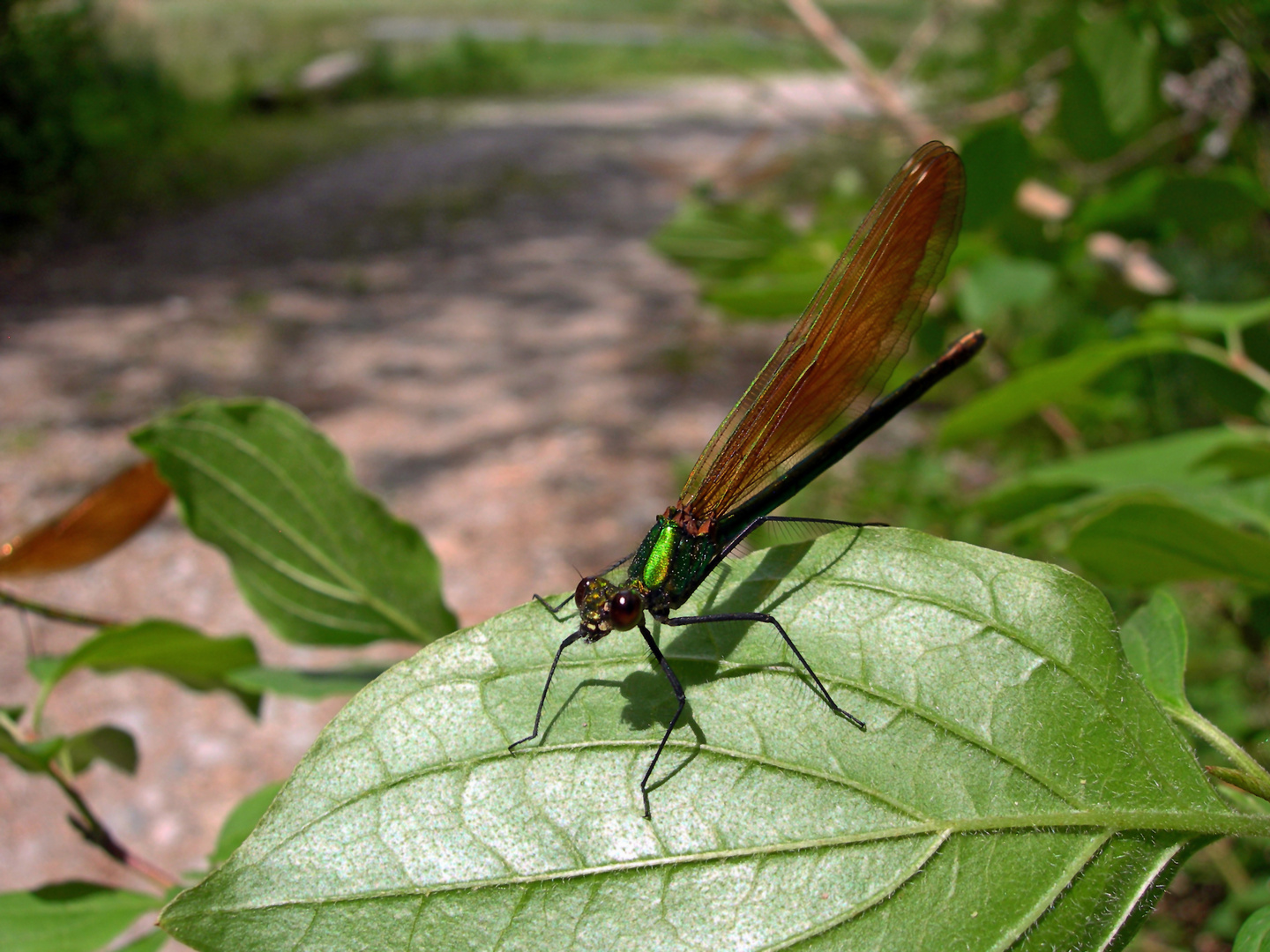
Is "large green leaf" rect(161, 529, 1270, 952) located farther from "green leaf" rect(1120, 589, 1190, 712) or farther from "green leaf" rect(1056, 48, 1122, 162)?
"green leaf" rect(1056, 48, 1122, 162)

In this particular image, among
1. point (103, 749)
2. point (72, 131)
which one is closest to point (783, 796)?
point (103, 749)

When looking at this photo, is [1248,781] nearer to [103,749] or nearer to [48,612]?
[48,612]

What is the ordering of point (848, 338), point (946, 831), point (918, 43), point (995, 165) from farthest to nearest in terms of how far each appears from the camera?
1. point (918, 43)
2. point (995, 165)
3. point (848, 338)
4. point (946, 831)

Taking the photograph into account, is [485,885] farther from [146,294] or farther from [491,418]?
[146,294]

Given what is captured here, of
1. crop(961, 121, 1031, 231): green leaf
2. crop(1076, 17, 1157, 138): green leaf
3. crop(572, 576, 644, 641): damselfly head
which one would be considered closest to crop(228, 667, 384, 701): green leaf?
crop(572, 576, 644, 641): damselfly head

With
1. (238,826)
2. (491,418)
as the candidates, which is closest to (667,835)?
(238,826)

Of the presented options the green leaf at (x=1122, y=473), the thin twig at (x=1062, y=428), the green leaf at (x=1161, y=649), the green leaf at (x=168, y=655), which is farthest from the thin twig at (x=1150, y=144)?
the green leaf at (x=168, y=655)
